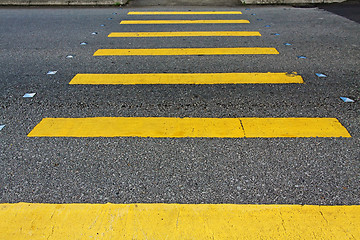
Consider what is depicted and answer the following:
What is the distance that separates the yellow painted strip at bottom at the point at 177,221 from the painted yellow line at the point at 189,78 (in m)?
2.58

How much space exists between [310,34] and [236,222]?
6.07 meters

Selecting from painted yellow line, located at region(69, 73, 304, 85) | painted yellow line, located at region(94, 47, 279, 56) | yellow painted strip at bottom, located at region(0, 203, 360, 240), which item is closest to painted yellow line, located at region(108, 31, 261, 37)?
painted yellow line, located at region(94, 47, 279, 56)

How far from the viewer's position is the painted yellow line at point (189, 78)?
4.66 meters

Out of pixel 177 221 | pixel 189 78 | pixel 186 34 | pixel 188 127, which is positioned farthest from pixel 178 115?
pixel 186 34

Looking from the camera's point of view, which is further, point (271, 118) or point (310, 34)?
point (310, 34)

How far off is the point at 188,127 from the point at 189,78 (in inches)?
58.9

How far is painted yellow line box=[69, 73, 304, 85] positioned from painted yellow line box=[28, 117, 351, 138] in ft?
3.80

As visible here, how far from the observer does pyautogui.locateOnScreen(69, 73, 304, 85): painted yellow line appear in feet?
15.3

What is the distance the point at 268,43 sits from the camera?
6492 millimetres

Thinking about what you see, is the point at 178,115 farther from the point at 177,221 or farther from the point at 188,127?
the point at 177,221

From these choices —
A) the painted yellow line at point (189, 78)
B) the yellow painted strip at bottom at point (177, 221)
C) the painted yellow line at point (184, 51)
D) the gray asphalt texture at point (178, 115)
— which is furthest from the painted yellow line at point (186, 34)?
the yellow painted strip at bottom at point (177, 221)

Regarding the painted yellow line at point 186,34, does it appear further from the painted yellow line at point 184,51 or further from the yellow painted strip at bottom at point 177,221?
the yellow painted strip at bottom at point 177,221

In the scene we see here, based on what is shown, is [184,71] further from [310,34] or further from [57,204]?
[310,34]

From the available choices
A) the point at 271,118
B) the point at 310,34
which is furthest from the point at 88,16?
the point at 271,118
